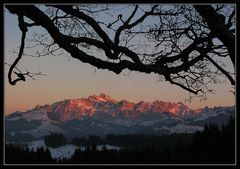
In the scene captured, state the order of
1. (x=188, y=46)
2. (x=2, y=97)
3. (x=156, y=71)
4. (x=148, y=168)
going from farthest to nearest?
(x=188, y=46)
(x=156, y=71)
(x=2, y=97)
(x=148, y=168)

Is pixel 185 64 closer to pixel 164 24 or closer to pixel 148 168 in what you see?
pixel 164 24

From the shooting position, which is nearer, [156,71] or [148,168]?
[148,168]

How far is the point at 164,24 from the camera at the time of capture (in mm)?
9766

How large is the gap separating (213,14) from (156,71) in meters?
2.45

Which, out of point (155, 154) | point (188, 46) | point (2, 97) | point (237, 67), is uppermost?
point (188, 46)

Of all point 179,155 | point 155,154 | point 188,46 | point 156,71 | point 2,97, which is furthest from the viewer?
point 155,154

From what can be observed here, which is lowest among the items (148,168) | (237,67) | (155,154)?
(155,154)

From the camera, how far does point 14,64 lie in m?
8.81

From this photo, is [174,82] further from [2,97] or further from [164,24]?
[2,97]

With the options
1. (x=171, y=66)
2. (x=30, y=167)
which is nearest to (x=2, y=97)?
(x=30, y=167)

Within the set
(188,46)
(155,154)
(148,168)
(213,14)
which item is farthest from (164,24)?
(155,154)

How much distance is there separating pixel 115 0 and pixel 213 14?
1.53m

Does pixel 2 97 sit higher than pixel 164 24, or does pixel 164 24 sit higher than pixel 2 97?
pixel 164 24

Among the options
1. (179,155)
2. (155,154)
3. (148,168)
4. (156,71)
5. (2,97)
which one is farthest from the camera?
(155,154)
